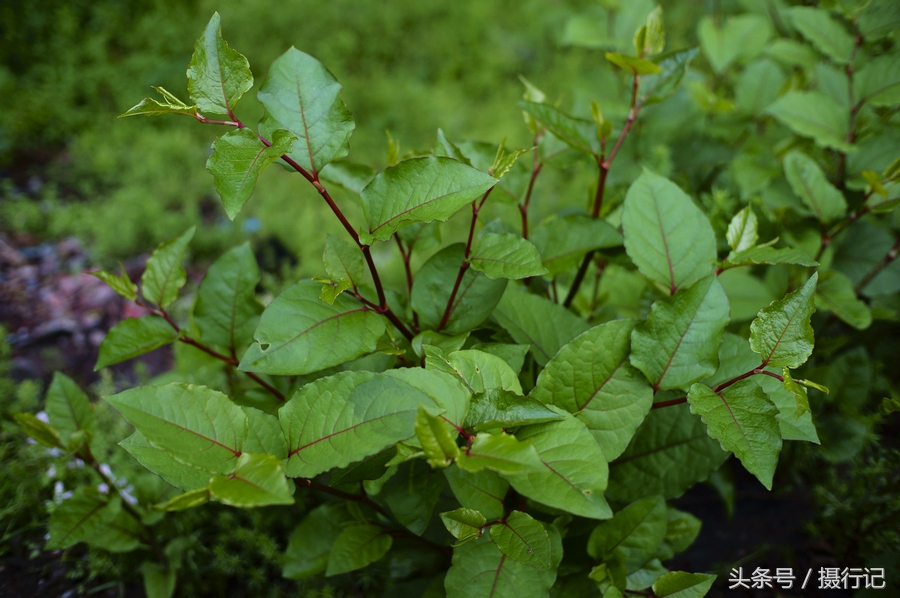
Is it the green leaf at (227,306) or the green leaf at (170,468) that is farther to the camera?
the green leaf at (227,306)

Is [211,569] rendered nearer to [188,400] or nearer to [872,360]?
[188,400]

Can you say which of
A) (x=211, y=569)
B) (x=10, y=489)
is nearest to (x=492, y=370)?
(x=211, y=569)

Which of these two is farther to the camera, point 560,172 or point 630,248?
point 560,172

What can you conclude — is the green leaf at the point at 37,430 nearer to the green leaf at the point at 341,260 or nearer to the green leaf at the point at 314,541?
the green leaf at the point at 314,541

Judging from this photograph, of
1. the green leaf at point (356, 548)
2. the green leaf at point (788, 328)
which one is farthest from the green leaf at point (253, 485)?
the green leaf at point (788, 328)

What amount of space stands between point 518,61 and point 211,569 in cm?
348

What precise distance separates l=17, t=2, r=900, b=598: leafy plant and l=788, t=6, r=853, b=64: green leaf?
0.02m

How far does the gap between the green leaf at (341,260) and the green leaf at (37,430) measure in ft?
2.69

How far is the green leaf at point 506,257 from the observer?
944 mm

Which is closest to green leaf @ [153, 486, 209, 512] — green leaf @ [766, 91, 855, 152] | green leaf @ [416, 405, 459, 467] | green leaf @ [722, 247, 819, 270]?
green leaf @ [416, 405, 459, 467]

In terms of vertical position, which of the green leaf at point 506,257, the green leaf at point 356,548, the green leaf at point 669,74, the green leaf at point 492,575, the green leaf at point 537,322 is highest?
the green leaf at point 669,74

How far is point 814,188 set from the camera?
1401 millimetres

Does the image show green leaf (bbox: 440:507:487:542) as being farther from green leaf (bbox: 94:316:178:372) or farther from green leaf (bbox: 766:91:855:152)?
green leaf (bbox: 766:91:855:152)

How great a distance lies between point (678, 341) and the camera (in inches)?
39.6
